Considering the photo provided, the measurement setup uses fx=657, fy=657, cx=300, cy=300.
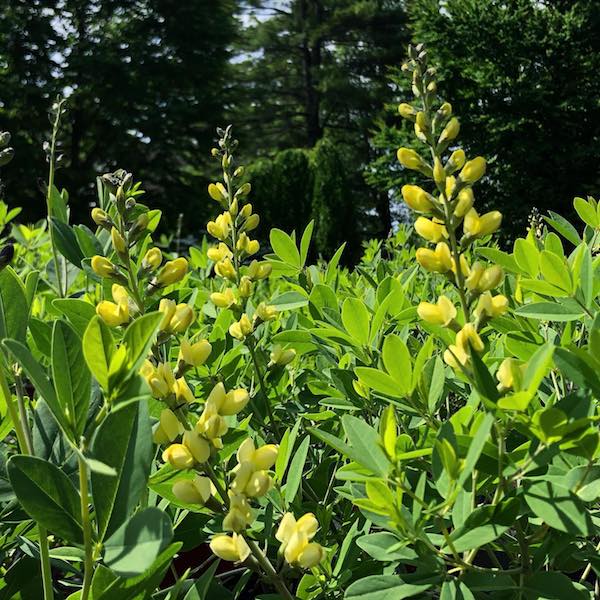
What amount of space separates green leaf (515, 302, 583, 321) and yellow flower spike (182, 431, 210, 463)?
0.40m

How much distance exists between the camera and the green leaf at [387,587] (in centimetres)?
53

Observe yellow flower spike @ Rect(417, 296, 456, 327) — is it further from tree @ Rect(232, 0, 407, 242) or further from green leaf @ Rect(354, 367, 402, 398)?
tree @ Rect(232, 0, 407, 242)

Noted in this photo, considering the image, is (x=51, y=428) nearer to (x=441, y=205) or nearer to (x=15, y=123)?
(x=441, y=205)

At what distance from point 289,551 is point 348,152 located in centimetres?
2834

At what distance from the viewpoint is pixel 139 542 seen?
0.43 m

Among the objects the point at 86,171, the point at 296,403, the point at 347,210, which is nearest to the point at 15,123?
the point at 86,171

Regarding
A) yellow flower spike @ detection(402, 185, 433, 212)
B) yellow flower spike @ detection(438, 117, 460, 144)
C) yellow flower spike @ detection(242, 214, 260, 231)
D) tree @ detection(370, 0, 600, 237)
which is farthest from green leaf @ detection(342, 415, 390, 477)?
tree @ detection(370, 0, 600, 237)

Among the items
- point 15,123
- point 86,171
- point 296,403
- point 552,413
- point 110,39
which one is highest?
point 552,413

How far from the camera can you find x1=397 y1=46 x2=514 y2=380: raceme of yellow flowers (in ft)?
1.93

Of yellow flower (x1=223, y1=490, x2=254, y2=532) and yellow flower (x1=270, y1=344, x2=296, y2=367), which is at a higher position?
yellow flower (x1=223, y1=490, x2=254, y2=532)

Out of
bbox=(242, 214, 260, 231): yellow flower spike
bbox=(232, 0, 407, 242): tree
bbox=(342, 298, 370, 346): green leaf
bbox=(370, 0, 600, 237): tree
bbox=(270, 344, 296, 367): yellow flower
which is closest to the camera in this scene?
bbox=(342, 298, 370, 346): green leaf

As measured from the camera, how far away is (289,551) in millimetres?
541

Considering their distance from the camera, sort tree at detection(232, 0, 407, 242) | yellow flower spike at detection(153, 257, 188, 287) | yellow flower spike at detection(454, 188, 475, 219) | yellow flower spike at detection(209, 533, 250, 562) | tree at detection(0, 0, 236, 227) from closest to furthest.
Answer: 1. yellow flower spike at detection(209, 533, 250, 562)
2. yellow flower spike at detection(454, 188, 475, 219)
3. yellow flower spike at detection(153, 257, 188, 287)
4. tree at detection(0, 0, 236, 227)
5. tree at detection(232, 0, 407, 242)

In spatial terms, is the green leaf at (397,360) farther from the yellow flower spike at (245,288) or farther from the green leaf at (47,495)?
the yellow flower spike at (245,288)
